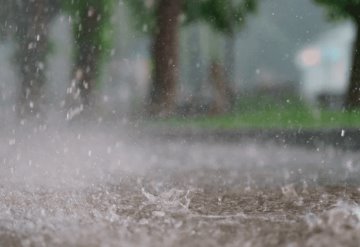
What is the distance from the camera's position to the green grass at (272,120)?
1250cm

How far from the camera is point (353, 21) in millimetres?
15312

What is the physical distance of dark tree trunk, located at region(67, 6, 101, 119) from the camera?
16.3 metres

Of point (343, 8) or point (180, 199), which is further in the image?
point (343, 8)

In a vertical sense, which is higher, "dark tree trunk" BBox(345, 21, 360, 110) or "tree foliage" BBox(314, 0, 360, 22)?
"tree foliage" BBox(314, 0, 360, 22)

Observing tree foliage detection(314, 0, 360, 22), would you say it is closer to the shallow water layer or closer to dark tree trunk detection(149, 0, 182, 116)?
dark tree trunk detection(149, 0, 182, 116)

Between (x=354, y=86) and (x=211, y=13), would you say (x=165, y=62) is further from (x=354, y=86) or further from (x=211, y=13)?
(x=354, y=86)

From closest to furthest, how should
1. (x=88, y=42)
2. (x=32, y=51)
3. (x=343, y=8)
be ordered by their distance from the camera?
(x=343, y=8) → (x=32, y=51) → (x=88, y=42)

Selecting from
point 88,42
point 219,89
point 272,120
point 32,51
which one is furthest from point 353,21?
point 32,51

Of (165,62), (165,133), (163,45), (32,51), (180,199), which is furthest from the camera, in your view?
(32,51)

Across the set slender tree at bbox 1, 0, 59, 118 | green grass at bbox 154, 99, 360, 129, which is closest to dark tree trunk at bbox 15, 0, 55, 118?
slender tree at bbox 1, 0, 59, 118

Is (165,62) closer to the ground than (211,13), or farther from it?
closer to the ground

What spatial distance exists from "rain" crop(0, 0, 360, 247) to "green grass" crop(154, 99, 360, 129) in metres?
0.07

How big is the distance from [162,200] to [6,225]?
1.27m

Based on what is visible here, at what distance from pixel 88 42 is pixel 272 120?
5.42 m
